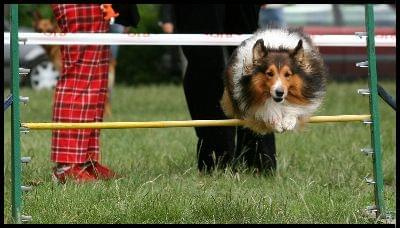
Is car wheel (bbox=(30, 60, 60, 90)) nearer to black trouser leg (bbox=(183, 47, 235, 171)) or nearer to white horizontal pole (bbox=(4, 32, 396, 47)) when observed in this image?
black trouser leg (bbox=(183, 47, 235, 171))

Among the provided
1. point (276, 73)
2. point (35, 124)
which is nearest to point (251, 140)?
point (276, 73)

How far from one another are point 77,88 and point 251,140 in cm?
116

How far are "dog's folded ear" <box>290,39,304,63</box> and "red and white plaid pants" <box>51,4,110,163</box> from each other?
4.43 feet

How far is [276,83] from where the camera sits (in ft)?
16.7

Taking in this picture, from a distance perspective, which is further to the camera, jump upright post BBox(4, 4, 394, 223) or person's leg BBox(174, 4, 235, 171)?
person's leg BBox(174, 4, 235, 171)

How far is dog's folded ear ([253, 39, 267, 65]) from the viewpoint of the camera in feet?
17.0

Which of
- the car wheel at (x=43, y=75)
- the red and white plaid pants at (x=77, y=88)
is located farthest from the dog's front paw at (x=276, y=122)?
the car wheel at (x=43, y=75)

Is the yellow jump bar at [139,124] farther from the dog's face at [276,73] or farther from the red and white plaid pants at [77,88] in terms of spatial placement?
the red and white plaid pants at [77,88]

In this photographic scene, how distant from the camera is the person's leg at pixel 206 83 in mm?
6207

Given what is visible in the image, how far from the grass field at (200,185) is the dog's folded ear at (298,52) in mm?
616

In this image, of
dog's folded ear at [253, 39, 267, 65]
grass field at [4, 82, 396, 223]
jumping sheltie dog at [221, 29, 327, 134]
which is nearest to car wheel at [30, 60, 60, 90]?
grass field at [4, 82, 396, 223]

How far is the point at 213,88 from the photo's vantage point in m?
6.27

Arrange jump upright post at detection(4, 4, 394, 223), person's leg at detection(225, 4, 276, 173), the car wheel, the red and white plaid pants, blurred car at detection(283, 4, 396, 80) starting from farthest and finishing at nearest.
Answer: blurred car at detection(283, 4, 396, 80), the car wheel, person's leg at detection(225, 4, 276, 173), the red and white plaid pants, jump upright post at detection(4, 4, 394, 223)

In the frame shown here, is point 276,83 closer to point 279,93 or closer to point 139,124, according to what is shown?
point 279,93
